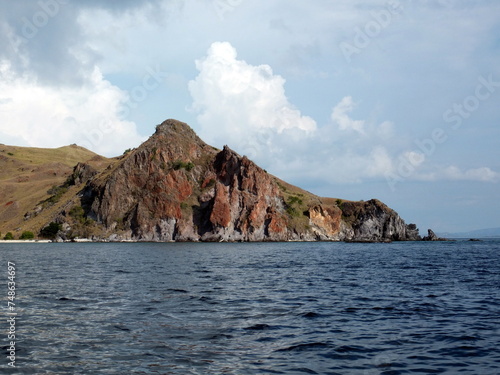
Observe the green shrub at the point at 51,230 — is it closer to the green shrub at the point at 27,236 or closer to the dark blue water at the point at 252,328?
the green shrub at the point at 27,236

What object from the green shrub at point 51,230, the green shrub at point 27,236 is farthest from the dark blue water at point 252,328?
the green shrub at point 27,236

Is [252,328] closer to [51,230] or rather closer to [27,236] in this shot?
[27,236]

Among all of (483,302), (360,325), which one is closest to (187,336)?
(360,325)

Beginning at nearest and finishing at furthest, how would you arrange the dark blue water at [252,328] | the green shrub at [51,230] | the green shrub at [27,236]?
the dark blue water at [252,328] < the green shrub at [27,236] < the green shrub at [51,230]

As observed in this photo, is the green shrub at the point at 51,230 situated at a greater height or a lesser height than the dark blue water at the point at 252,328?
greater

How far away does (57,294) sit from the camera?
117 feet

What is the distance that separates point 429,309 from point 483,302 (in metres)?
6.24

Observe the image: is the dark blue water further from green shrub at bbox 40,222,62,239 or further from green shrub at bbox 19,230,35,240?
green shrub at bbox 19,230,35,240

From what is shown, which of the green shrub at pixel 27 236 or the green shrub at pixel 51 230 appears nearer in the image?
the green shrub at pixel 27 236

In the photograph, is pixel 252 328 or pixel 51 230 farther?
pixel 51 230

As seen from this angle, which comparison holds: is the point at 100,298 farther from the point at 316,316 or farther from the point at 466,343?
the point at 466,343

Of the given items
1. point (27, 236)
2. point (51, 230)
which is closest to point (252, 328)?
point (27, 236)

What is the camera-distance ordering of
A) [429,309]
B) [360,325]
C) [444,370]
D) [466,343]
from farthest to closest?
[429,309]
[360,325]
[466,343]
[444,370]

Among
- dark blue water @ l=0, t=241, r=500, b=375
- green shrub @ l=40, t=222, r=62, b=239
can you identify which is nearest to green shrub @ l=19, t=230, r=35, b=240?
green shrub @ l=40, t=222, r=62, b=239
